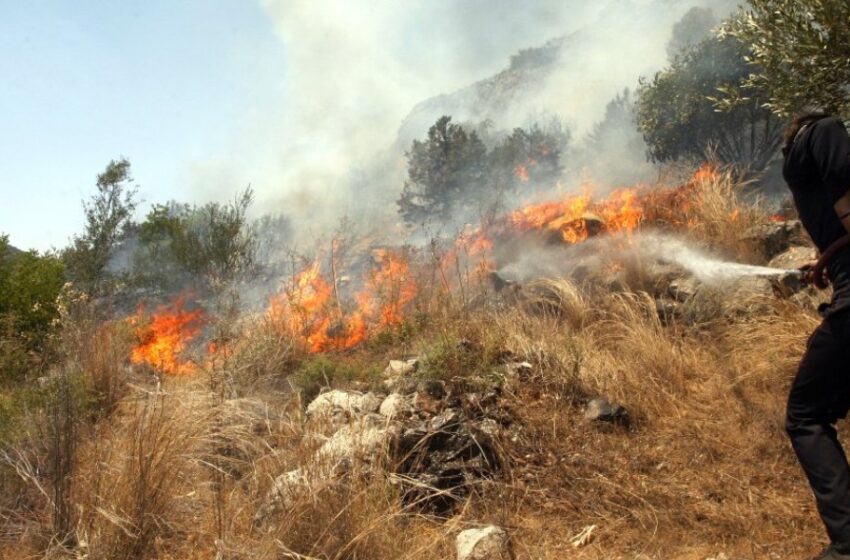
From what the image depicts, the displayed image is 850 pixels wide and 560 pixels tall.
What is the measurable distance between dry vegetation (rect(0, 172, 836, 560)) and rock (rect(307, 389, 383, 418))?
0.56 feet

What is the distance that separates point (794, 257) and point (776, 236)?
61 cm

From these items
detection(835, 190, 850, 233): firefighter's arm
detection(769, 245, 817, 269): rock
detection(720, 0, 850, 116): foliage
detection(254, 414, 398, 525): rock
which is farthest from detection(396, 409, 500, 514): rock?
detection(769, 245, 817, 269): rock

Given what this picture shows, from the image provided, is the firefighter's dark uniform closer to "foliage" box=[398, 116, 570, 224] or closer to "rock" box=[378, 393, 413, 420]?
"rock" box=[378, 393, 413, 420]

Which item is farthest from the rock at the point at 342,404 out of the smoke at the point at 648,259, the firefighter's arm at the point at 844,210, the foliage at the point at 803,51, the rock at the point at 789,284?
the foliage at the point at 803,51

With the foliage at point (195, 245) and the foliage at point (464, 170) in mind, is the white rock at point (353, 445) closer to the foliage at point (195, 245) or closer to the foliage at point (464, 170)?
the foliage at point (195, 245)

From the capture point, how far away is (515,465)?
3465 millimetres

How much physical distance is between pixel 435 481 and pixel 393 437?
1.20 ft

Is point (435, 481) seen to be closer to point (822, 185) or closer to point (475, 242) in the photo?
point (822, 185)

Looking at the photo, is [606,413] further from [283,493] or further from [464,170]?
[464,170]

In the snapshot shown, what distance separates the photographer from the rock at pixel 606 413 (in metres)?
3.93

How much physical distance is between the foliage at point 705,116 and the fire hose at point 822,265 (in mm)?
17100

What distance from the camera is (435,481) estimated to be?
3.22 meters

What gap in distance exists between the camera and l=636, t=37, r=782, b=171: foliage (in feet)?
57.5

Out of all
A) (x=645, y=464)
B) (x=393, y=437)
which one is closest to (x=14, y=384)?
(x=393, y=437)
